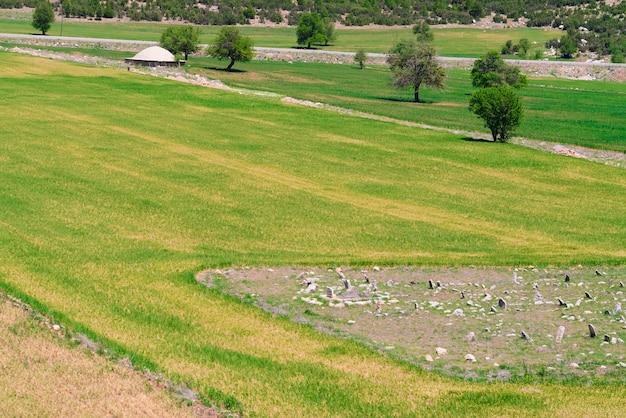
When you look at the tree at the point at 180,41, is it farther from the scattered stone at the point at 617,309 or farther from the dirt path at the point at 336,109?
the scattered stone at the point at 617,309

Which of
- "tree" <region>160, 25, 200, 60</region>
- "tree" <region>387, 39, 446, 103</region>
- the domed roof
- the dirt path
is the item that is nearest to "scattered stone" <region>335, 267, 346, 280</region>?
the dirt path

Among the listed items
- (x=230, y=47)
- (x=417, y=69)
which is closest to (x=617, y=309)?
(x=417, y=69)

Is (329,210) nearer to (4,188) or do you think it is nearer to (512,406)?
(4,188)

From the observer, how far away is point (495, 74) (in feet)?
→ 396

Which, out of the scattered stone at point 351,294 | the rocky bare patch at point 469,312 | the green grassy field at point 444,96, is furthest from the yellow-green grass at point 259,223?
the green grassy field at point 444,96

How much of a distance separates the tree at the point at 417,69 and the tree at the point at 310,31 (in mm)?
85087

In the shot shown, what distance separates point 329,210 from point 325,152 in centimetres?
1899

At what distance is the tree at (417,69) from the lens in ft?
349

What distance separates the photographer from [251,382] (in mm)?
20969

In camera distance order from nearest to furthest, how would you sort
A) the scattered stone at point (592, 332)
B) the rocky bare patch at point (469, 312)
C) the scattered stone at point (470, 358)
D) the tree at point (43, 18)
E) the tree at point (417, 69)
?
1. the scattered stone at point (470, 358)
2. the rocky bare patch at point (469, 312)
3. the scattered stone at point (592, 332)
4. the tree at point (417, 69)
5. the tree at point (43, 18)

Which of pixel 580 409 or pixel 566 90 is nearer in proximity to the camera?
pixel 580 409

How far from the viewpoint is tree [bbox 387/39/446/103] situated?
10625cm

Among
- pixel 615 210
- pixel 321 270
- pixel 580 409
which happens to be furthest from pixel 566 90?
pixel 580 409

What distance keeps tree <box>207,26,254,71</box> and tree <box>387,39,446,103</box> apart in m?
30.0
